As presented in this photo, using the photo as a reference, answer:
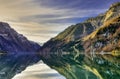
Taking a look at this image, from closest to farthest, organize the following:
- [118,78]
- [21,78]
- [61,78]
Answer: [118,78] → [61,78] → [21,78]

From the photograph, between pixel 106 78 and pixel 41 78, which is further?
pixel 41 78

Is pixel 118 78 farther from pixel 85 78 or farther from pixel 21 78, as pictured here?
pixel 21 78

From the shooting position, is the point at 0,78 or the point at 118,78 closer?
the point at 118,78

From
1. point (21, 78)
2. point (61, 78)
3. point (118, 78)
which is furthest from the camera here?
point (21, 78)

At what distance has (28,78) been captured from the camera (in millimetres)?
Answer: 47406

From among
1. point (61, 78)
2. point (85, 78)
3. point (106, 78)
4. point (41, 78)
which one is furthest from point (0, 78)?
point (106, 78)

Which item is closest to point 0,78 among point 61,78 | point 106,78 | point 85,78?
point 61,78

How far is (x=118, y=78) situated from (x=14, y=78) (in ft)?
56.1

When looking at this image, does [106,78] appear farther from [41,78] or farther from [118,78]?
[41,78]

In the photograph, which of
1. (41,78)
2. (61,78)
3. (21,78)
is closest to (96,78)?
(61,78)

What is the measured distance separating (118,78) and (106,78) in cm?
232

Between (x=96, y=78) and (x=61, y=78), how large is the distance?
5776mm

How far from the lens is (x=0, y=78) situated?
153 ft

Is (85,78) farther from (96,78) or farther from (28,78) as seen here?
(28,78)
